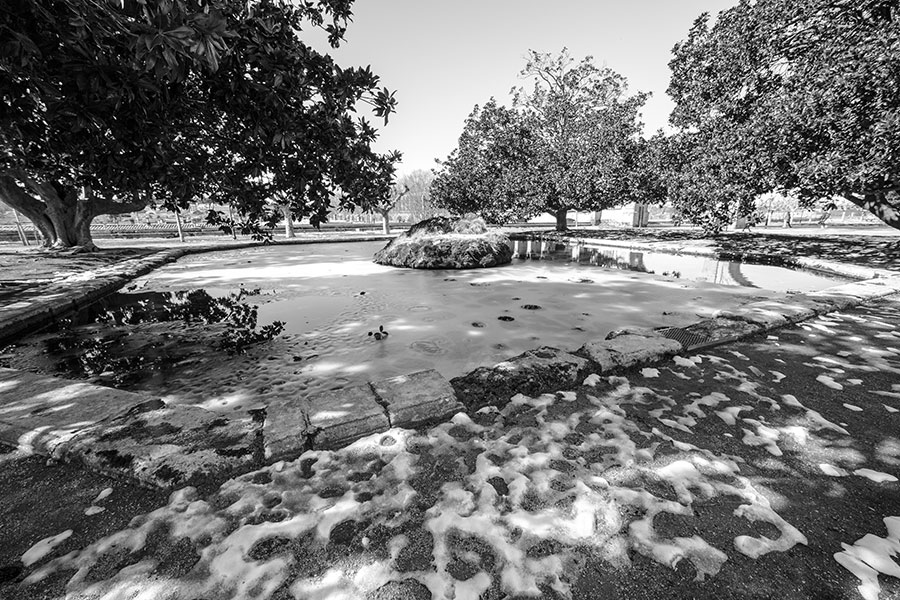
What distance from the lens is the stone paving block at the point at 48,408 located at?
191 cm

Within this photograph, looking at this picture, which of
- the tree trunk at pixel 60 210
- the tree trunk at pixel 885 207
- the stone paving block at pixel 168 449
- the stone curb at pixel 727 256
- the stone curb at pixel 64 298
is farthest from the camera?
the tree trunk at pixel 60 210

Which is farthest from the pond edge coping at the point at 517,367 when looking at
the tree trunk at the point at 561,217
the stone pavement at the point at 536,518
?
the tree trunk at the point at 561,217

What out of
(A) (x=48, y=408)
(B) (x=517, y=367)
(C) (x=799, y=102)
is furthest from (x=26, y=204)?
(C) (x=799, y=102)

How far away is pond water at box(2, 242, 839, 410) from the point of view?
3.25 meters

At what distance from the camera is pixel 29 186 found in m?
12.8

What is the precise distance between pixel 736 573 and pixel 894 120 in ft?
32.2

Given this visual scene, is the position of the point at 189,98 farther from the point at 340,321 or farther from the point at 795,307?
the point at 795,307

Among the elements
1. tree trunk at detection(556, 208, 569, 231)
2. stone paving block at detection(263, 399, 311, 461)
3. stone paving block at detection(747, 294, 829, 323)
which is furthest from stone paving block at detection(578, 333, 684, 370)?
tree trunk at detection(556, 208, 569, 231)

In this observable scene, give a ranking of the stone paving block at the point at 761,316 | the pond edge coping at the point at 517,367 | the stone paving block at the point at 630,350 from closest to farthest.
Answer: the pond edge coping at the point at 517,367, the stone paving block at the point at 630,350, the stone paving block at the point at 761,316

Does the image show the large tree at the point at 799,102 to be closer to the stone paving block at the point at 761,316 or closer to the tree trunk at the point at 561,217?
the stone paving block at the point at 761,316

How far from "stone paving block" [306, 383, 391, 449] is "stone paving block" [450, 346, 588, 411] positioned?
608 mm

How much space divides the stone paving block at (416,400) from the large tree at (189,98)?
6.77ft

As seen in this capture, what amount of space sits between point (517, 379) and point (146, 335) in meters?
4.52

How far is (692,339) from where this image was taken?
3.38m
